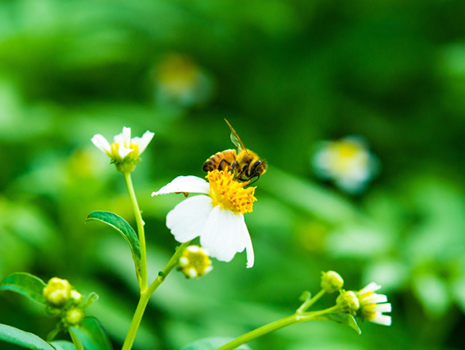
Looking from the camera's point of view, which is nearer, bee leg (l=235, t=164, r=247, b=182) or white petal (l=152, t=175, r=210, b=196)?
white petal (l=152, t=175, r=210, b=196)

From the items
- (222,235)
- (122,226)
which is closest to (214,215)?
(222,235)

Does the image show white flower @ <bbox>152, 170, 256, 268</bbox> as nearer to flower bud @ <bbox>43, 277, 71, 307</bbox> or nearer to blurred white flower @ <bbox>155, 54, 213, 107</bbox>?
flower bud @ <bbox>43, 277, 71, 307</bbox>

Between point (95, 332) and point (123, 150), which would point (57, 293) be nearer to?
point (95, 332)

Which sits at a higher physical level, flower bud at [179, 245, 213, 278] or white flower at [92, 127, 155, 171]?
white flower at [92, 127, 155, 171]

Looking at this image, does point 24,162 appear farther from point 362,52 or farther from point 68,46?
point 362,52

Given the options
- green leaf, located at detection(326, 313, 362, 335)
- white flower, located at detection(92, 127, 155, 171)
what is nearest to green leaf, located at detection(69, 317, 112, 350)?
white flower, located at detection(92, 127, 155, 171)

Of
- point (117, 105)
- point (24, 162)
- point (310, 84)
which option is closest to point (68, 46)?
point (117, 105)

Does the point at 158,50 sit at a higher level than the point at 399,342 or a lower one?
higher
